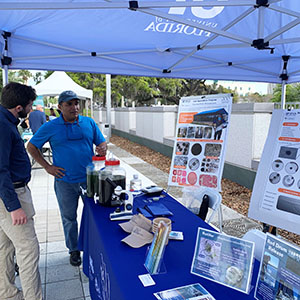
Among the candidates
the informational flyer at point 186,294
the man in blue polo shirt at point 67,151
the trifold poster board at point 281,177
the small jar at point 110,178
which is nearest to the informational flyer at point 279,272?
the informational flyer at point 186,294

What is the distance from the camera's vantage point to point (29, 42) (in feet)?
10.7

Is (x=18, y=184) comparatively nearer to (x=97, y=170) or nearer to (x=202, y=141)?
(x=97, y=170)

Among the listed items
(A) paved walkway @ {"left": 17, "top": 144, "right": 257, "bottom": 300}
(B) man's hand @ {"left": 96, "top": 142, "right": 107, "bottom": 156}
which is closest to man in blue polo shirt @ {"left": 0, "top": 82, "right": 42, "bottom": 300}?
(A) paved walkway @ {"left": 17, "top": 144, "right": 257, "bottom": 300}

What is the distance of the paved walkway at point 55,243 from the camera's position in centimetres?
246

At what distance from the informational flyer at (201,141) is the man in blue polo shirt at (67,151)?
127cm

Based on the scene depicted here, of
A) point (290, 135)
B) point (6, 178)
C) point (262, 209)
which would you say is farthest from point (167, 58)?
point (6, 178)

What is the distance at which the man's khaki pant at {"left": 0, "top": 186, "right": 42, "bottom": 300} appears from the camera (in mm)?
1985

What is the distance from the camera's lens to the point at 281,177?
2.20 metres

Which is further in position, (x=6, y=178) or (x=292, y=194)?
(x=292, y=194)

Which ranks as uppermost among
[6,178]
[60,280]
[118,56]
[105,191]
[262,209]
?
[118,56]

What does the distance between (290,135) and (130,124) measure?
12.5m

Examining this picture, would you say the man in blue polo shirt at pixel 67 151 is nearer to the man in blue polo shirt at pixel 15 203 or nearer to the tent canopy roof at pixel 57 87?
the man in blue polo shirt at pixel 15 203

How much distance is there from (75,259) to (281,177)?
7.15 feet

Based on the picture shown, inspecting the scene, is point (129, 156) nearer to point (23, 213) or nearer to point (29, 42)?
point (29, 42)
